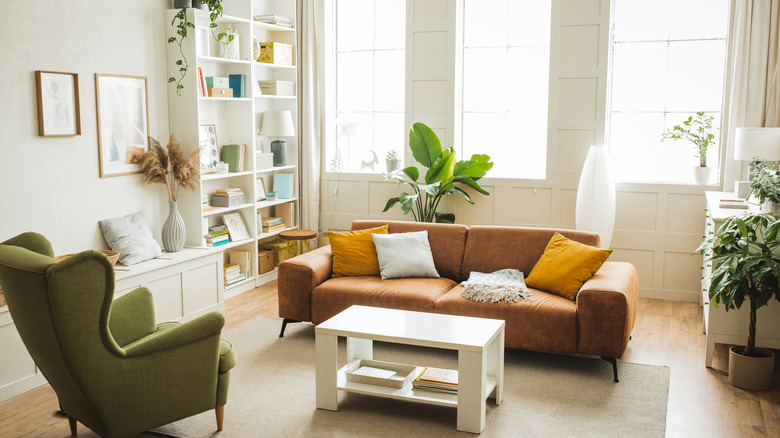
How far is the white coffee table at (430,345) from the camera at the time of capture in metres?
3.27

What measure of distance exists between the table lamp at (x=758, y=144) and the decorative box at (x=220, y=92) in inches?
153

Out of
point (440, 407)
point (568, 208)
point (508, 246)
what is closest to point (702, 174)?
point (568, 208)

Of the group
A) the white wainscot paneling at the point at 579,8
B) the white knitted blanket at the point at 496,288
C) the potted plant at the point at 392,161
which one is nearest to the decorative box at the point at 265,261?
the potted plant at the point at 392,161

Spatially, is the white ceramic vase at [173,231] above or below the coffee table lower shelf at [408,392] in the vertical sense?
above

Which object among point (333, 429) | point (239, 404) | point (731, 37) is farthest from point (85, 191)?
point (731, 37)

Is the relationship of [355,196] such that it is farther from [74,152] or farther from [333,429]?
[333,429]

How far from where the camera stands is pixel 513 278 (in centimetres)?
451

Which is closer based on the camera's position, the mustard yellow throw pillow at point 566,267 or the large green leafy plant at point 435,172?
the mustard yellow throw pillow at point 566,267

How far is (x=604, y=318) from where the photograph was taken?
391 centimetres

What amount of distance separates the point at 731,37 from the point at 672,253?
5.88 ft

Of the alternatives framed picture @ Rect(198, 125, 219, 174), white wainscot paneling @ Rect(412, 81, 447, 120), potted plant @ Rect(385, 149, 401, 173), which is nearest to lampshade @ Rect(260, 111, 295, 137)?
framed picture @ Rect(198, 125, 219, 174)

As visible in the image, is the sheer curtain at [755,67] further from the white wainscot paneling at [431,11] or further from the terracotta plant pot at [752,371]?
the white wainscot paneling at [431,11]

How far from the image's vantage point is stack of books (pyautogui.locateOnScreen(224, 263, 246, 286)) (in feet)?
19.1

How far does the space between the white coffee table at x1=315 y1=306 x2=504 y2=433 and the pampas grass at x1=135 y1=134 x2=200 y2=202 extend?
200 centimetres
